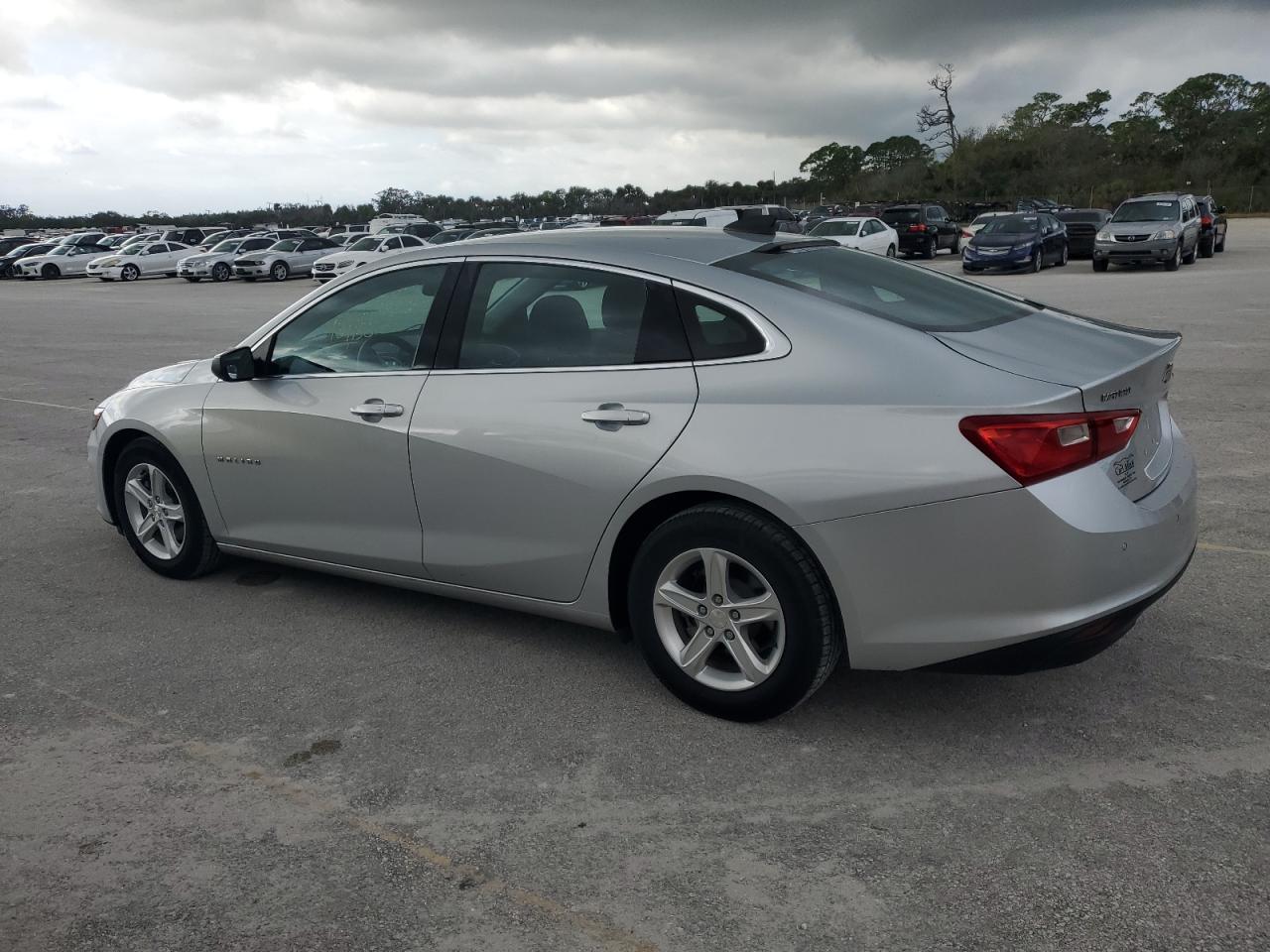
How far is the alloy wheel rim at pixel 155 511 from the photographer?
5.61 meters

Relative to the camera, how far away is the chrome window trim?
12.4 feet

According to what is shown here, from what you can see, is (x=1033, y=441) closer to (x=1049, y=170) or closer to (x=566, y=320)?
(x=566, y=320)

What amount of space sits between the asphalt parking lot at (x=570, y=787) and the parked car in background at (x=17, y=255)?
178 ft

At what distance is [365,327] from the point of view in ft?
16.4

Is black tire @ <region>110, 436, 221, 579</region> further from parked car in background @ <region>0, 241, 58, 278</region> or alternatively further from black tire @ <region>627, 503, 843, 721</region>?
parked car in background @ <region>0, 241, 58, 278</region>

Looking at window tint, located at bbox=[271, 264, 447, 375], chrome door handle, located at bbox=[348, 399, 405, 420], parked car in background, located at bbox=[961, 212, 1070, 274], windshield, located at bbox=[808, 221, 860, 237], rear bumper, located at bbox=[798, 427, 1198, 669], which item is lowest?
parked car in background, located at bbox=[961, 212, 1070, 274]

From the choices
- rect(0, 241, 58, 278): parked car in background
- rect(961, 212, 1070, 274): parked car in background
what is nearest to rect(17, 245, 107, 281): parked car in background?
rect(0, 241, 58, 278): parked car in background

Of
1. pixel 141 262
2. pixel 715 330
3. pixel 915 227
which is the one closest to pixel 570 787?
pixel 715 330

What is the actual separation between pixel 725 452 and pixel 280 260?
39785 millimetres

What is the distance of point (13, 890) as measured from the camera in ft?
10.1

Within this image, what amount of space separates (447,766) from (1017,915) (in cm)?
178

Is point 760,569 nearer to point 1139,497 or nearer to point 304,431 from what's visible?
point 1139,497

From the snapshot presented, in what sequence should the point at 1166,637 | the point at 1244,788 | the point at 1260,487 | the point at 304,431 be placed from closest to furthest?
the point at 1244,788 < the point at 1166,637 < the point at 304,431 < the point at 1260,487

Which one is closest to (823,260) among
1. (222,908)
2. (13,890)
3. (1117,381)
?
(1117,381)
